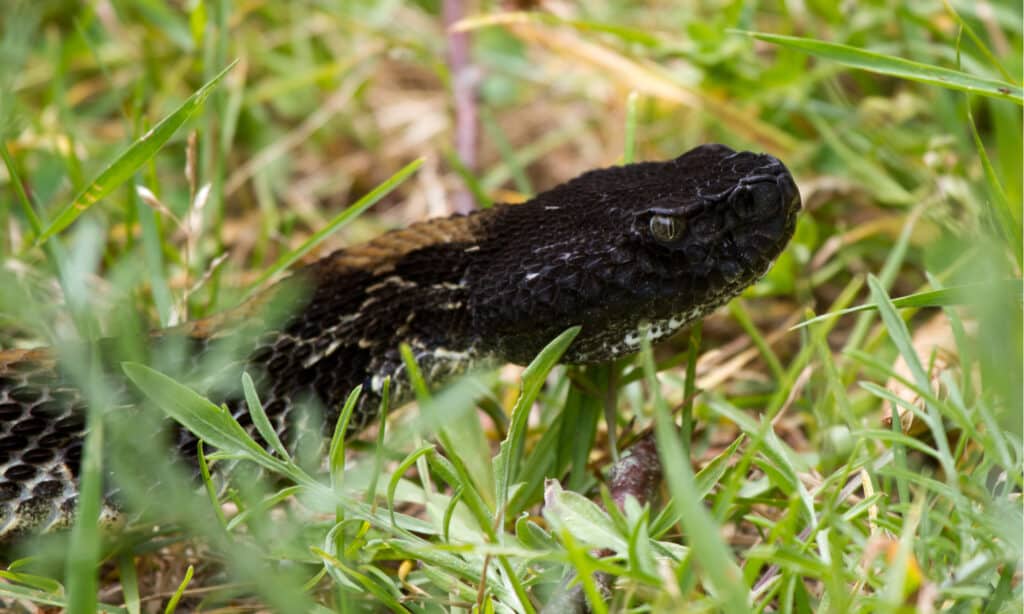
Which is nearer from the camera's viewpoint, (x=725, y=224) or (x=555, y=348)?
(x=555, y=348)

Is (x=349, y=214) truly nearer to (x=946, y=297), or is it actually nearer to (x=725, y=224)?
(x=725, y=224)

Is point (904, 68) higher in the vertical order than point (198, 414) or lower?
higher

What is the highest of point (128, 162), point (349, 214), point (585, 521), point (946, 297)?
point (128, 162)

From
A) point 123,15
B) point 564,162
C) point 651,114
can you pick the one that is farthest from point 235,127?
point 651,114

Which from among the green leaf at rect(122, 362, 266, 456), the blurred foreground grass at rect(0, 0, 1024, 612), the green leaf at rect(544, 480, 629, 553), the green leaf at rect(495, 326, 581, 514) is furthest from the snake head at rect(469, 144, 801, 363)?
the green leaf at rect(122, 362, 266, 456)

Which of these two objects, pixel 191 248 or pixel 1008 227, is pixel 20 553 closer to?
pixel 191 248

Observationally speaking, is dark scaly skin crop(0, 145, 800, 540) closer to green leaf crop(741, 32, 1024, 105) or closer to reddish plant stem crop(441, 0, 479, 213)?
green leaf crop(741, 32, 1024, 105)

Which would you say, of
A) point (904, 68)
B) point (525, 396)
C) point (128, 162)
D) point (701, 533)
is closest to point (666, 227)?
point (525, 396)
